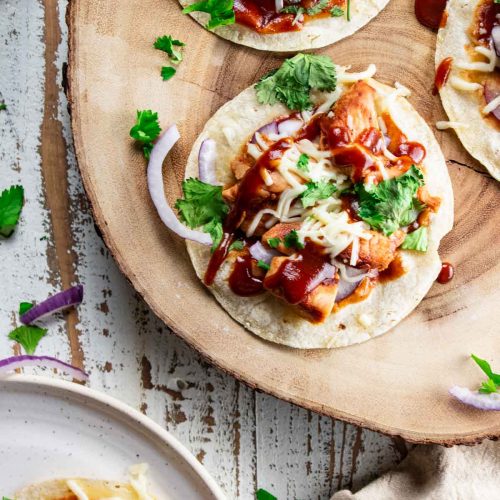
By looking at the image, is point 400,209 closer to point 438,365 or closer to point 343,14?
point 438,365

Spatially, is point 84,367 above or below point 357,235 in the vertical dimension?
below

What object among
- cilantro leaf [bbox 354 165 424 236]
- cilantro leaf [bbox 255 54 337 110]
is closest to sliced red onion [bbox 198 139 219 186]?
cilantro leaf [bbox 255 54 337 110]

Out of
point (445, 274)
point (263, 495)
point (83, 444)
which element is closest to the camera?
point (83, 444)

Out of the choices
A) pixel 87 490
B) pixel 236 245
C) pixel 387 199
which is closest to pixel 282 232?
pixel 236 245

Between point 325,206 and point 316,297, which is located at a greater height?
point 325,206

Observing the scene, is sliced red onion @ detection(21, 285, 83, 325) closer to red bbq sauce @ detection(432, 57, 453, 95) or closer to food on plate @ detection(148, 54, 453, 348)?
food on plate @ detection(148, 54, 453, 348)

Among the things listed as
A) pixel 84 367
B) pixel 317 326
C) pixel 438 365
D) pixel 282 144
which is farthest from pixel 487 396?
pixel 84 367

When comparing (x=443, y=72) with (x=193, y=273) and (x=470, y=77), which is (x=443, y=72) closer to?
(x=470, y=77)
